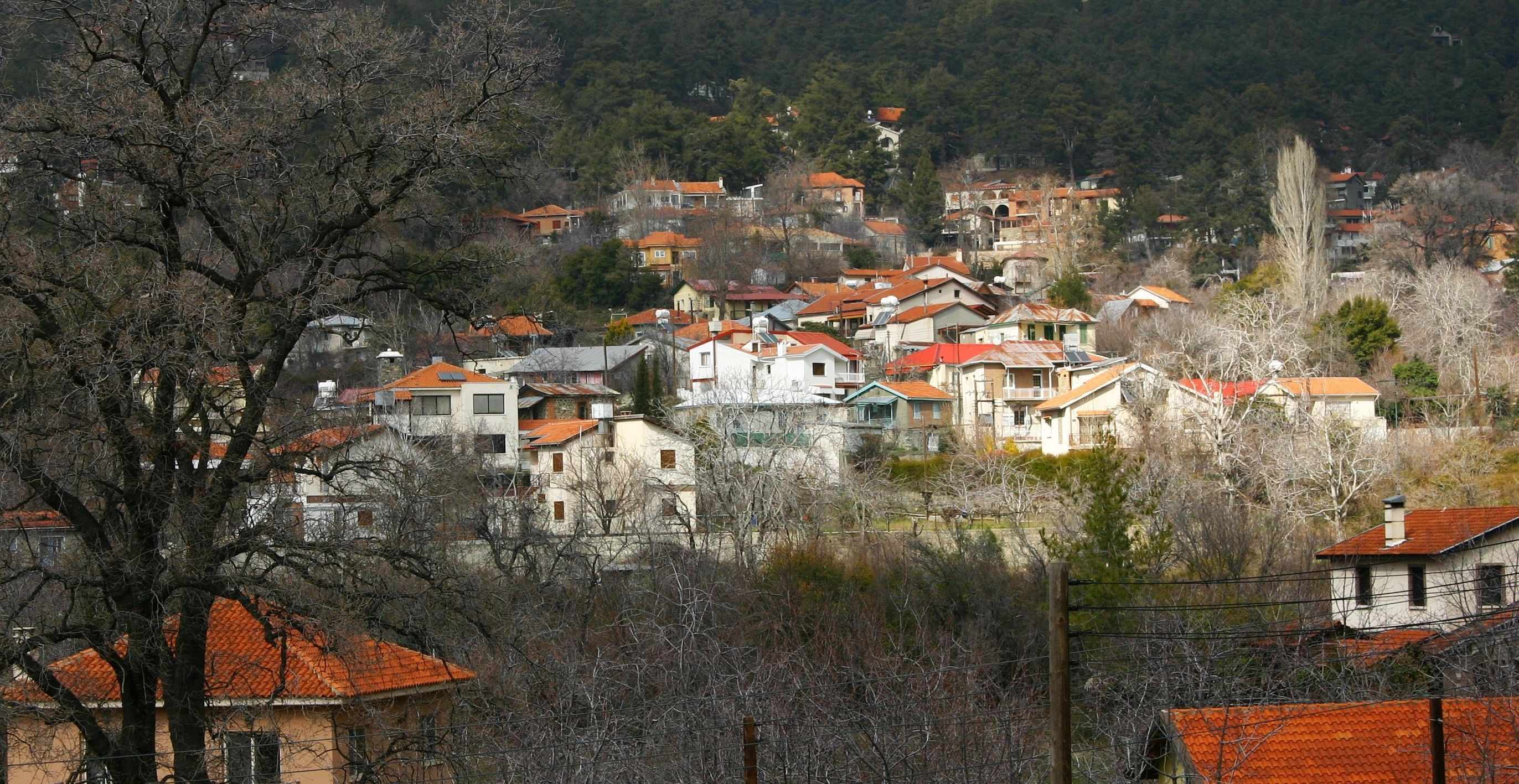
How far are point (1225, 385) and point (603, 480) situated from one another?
16.3 metres

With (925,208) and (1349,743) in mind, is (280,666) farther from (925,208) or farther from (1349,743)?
(925,208)

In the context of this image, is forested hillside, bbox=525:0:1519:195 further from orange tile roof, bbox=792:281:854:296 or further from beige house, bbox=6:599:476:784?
beige house, bbox=6:599:476:784

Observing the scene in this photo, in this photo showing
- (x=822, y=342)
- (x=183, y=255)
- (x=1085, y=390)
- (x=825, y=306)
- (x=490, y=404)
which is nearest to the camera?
(x=183, y=255)

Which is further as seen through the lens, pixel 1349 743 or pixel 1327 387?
pixel 1327 387

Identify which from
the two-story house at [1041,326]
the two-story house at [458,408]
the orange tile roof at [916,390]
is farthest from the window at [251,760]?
the two-story house at [1041,326]

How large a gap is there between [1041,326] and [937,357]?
23.6ft

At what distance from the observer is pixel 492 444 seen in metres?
38.4

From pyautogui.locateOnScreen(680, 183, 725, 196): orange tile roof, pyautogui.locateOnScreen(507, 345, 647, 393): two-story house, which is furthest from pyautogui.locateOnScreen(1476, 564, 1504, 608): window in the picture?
pyautogui.locateOnScreen(680, 183, 725, 196): orange tile roof

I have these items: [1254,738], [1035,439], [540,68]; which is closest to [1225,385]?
[1035,439]

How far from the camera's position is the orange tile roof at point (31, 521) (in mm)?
9914

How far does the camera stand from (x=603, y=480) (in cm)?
3522

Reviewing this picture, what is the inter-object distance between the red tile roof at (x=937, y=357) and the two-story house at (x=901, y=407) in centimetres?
298

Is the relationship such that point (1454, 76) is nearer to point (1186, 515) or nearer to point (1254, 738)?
point (1186, 515)

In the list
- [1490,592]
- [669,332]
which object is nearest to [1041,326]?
[669,332]
